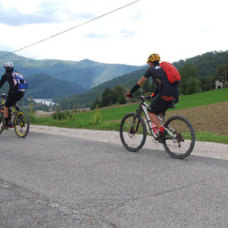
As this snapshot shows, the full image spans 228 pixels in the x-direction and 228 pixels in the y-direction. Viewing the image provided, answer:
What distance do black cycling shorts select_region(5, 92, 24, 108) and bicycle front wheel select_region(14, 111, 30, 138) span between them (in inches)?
16.2

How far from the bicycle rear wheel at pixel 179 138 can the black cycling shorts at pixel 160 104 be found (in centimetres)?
33

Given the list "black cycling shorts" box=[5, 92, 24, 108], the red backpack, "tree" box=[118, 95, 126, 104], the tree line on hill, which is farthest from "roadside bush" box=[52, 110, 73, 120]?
the tree line on hill

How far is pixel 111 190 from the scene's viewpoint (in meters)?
4.06

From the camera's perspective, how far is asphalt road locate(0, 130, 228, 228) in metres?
3.12

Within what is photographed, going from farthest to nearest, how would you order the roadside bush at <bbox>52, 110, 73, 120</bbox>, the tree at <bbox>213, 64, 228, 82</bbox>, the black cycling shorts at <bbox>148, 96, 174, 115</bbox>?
the tree at <bbox>213, 64, 228, 82</bbox> < the roadside bush at <bbox>52, 110, 73, 120</bbox> < the black cycling shorts at <bbox>148, 96, 174, 115</bbox>

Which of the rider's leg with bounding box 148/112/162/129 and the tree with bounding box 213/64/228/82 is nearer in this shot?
the rider's leg with bounding box 148/112/162/129

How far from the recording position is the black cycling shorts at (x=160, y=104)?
19.9 feet

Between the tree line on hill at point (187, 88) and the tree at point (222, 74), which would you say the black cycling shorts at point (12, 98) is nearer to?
the tree line on hill at point (187, 88)

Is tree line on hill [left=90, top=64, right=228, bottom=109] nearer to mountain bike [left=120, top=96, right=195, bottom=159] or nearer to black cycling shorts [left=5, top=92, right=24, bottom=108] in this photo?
black cycling shorts [left=5, top=92, right=24, bottom=108]

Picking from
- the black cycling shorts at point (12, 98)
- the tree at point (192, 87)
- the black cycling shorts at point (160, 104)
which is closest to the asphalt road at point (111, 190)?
the black cycling shorts at point (160, 104)

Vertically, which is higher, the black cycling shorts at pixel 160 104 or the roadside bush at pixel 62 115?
the black cycling shorts at pixel 160 104

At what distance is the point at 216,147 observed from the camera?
692cm

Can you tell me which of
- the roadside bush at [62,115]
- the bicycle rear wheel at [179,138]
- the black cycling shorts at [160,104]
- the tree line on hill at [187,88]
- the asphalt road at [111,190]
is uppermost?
the tree line on hill at [187,88]

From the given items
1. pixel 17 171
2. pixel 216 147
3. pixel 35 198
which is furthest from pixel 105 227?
pixel 216 147
